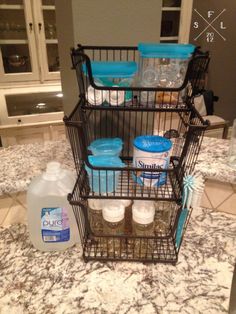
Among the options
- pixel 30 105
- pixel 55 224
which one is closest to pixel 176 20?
pixel 30 105

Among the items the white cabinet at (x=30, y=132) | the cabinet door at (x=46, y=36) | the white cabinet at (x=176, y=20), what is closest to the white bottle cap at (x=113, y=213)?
the white cabinet at (x=30, y=132)

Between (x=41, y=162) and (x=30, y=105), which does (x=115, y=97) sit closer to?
(x=41, y=162)

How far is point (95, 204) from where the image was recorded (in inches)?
25.6

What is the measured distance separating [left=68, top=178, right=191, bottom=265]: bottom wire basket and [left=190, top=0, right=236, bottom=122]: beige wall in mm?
2561

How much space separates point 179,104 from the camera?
557 millimetres

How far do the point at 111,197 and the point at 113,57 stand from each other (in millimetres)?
363

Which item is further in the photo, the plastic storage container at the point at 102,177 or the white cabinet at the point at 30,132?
the white cabinet at the point at 30,132

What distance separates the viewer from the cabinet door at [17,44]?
227cm

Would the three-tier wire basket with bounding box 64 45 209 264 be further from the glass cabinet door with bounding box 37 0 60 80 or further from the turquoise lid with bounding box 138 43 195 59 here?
the glass cabinet door with bounding box 37 0 60 80

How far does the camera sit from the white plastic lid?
61 cm

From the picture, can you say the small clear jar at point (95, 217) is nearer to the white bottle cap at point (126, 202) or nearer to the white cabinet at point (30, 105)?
the white bottle cap at point (126, 202)

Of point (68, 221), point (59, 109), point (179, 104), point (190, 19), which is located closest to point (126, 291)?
point (68, 221)

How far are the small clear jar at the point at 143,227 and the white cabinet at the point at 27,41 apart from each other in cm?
216

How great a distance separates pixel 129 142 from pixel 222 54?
2.64m
